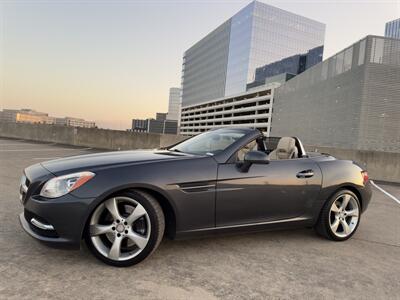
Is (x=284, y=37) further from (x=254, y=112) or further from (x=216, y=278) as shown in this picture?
(x=216, y=278)

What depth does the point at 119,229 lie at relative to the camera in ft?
9.62

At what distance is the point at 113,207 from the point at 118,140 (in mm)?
13486

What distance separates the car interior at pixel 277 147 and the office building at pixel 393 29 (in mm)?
68685

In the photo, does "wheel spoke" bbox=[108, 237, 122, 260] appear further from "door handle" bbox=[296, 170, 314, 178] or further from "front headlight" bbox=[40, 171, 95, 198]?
"door handle" bbox=[296, 170, 314, 178]

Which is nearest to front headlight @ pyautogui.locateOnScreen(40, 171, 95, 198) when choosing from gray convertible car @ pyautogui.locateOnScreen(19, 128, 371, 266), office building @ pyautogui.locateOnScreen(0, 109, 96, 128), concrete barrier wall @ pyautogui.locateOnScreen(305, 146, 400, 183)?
gray convertible car @ pyautogui.locateOnScreen(19, 128, 371, 266)

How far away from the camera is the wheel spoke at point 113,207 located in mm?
2904

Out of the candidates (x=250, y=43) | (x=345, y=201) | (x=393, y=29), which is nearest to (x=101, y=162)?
(x=345, y=201)

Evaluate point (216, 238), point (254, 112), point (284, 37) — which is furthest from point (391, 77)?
point (284, 37)

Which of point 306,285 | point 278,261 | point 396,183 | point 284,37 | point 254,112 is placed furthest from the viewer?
point 284,37

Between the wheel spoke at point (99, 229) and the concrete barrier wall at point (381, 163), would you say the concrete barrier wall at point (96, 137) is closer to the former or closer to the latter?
the concrete barrier wall at point (381, 163)

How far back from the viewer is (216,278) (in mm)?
2824

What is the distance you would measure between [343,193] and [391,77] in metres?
17.9

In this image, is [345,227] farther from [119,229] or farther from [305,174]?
[119,229]

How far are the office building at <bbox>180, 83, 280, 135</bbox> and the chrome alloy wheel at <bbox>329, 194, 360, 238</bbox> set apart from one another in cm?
5422
